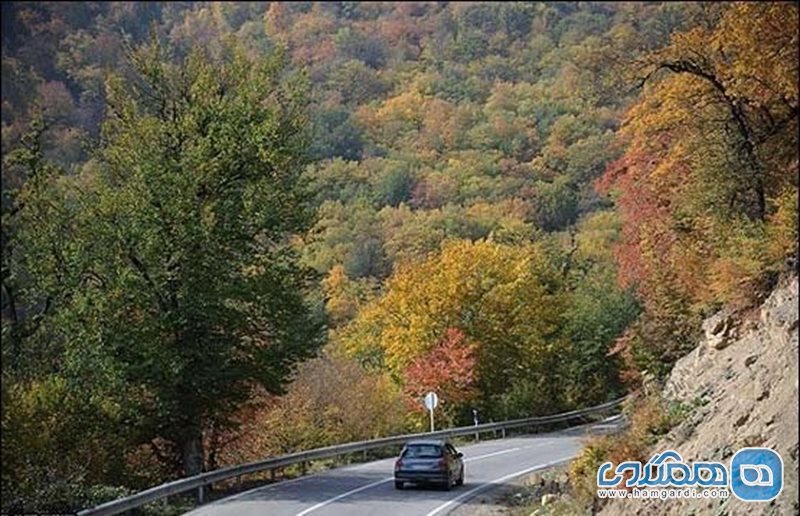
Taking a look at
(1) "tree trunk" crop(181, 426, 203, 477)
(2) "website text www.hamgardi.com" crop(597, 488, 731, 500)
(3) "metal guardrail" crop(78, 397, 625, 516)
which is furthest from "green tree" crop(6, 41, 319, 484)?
(2) "website text www.hamgardi.com" crop(597, 488, 731, 500)

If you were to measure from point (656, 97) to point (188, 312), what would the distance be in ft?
42.5

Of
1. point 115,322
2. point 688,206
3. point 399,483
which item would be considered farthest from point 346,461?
point 688,206

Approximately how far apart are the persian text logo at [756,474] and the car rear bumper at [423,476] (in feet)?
36.4

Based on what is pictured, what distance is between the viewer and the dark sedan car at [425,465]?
2323 centimetres

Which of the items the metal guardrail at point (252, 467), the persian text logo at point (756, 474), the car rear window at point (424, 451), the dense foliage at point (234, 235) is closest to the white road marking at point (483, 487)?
the car rear window at point (424, 451)

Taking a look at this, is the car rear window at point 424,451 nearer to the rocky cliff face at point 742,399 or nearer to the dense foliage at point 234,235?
Result: the dense foliage at point 234,235

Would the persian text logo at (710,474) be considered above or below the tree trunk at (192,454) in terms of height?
below

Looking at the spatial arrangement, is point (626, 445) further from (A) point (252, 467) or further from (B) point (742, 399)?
(A) point (252, 467)

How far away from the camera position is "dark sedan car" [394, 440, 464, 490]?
76.2 ft

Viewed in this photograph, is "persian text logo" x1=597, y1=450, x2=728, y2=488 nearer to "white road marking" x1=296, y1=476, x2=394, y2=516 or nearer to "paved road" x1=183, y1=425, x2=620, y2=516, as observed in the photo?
"paved road" x1=183, y1=425, x2=620, y2=516

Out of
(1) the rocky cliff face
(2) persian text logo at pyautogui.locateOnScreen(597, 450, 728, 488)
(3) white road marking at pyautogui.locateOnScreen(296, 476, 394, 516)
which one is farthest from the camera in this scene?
(3) white road marking at pyautogui.locateOnScreen(296, 476, 394, 516)

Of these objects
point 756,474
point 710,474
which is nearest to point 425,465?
point 710,474

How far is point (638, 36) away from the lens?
70.2ft

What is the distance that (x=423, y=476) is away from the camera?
76.4ft
